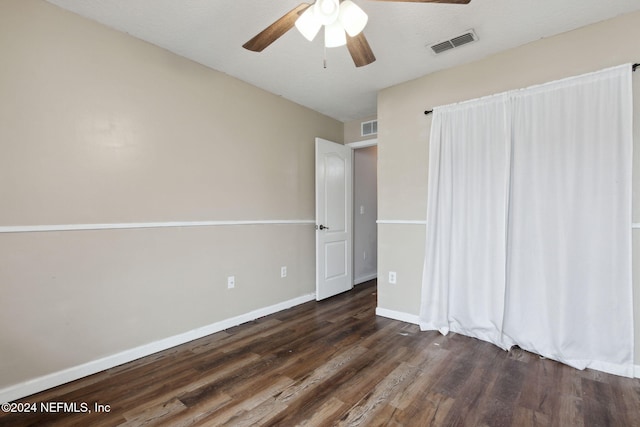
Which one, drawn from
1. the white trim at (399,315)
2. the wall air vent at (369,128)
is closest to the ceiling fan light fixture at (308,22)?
the wall air vent at (369,128)

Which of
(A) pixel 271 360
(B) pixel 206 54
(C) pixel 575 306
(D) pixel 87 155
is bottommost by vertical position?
(A) pixel 271 360

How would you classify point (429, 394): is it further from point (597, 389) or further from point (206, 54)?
point (206, 54)

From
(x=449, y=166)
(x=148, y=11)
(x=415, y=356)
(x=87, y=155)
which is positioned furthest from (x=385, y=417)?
(x=148, y=11)

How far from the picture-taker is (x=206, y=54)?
2516 millimetres

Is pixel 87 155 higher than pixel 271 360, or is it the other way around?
pixel 87 155

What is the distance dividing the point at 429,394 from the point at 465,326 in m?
1.04

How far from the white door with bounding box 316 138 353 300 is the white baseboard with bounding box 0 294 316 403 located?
0.99m

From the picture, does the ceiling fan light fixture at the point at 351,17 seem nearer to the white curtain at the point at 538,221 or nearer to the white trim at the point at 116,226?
the white curtain at the point at 538,221

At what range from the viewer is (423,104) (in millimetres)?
2926

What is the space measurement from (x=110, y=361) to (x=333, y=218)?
2620 mm

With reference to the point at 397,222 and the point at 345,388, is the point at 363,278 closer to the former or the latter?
the point at 397,222

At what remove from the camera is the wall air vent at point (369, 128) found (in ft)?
13.1

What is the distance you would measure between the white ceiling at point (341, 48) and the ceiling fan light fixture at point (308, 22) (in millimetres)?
451

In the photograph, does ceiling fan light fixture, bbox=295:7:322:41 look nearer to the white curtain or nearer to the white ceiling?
the white ceiling
